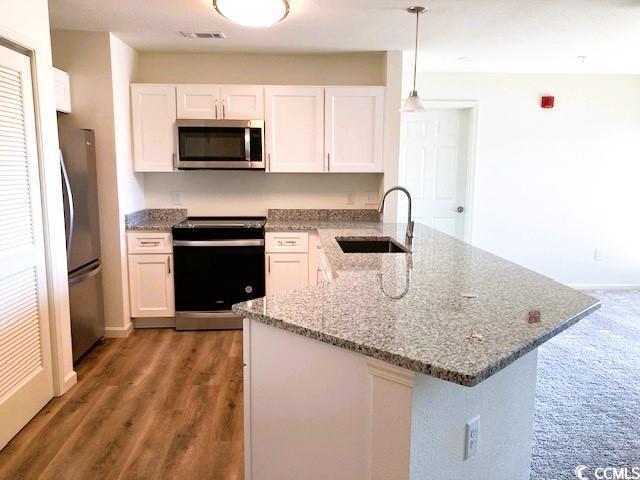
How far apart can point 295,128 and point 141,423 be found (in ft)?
8.45

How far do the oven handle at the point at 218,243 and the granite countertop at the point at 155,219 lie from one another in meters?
0.15

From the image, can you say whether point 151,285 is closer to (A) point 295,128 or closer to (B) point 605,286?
(A) point 295,128

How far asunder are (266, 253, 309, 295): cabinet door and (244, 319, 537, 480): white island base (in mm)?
2390

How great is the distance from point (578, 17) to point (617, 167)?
103 inches

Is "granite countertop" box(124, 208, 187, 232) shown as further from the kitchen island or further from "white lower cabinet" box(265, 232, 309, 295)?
the kitchen island

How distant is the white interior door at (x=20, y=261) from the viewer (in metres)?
2.20

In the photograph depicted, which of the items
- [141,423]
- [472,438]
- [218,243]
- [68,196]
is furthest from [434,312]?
[218,243]

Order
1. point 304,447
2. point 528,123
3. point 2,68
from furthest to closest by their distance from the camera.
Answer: point 528,123 → point 2,68 → point 304,447

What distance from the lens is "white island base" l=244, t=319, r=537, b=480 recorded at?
1.14m

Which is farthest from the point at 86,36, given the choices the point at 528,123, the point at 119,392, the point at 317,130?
the point at 528,123

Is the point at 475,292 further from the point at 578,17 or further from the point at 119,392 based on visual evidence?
the point at 578,17

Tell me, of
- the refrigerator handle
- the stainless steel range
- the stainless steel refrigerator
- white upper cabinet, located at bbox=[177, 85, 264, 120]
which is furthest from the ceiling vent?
the stainless steel range

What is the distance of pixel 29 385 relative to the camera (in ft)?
7.95

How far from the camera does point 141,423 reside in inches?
95.7
